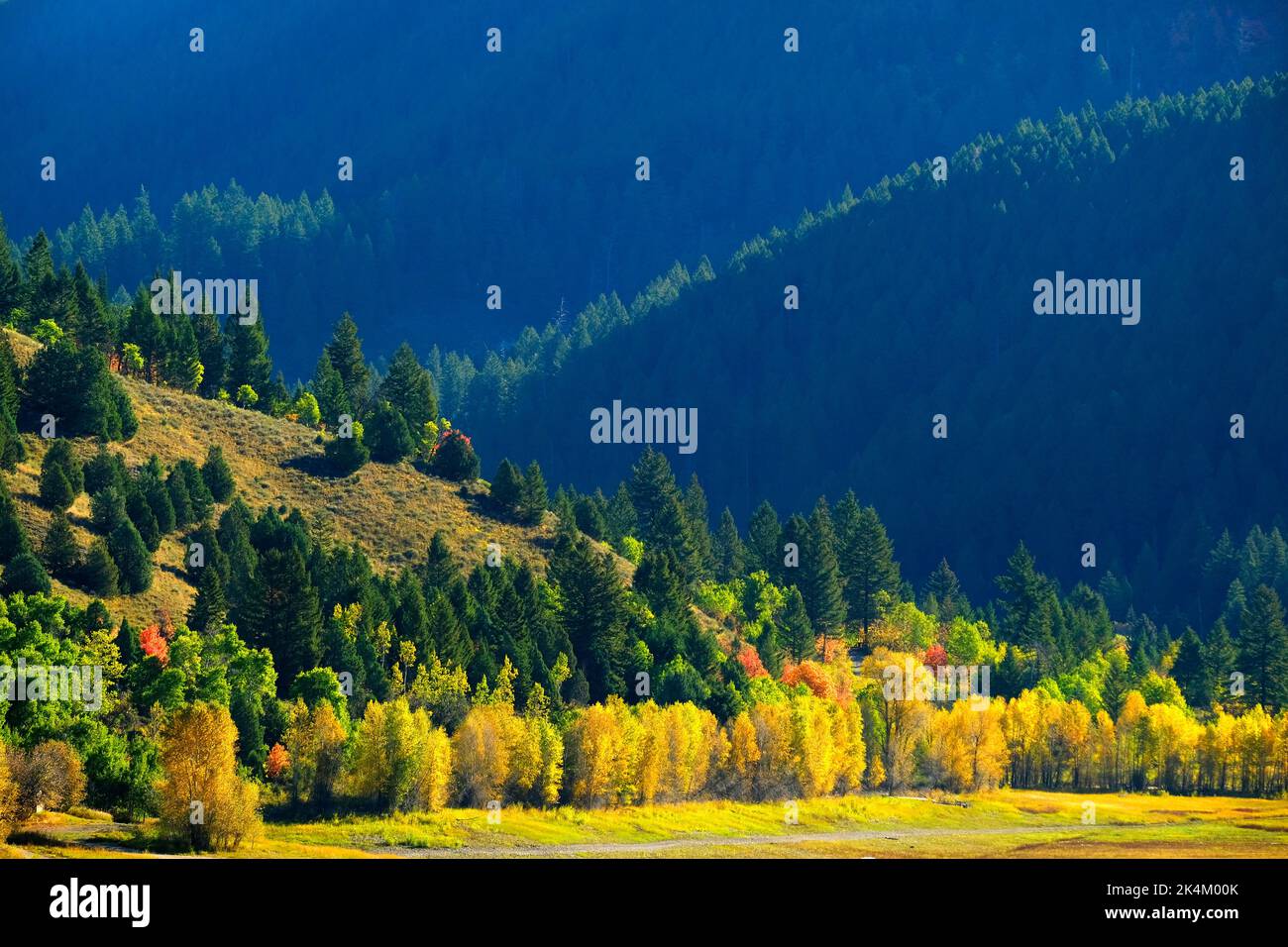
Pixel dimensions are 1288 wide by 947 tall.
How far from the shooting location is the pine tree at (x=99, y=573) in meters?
158

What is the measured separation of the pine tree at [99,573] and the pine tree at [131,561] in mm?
1636

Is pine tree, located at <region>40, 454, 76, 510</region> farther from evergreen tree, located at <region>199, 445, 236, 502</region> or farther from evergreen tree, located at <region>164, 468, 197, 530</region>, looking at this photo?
evergreen tree, located at <region>199, 445, 236, 502</region>

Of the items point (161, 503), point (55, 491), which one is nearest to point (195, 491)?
point (161, 503)

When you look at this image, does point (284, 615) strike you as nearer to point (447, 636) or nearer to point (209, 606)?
point (209, 606)

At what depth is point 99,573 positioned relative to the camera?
158 m

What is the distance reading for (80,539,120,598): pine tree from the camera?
157500mm

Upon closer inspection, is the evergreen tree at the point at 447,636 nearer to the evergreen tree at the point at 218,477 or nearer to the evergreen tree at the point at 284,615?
the evergreen tree at the point at 284,615

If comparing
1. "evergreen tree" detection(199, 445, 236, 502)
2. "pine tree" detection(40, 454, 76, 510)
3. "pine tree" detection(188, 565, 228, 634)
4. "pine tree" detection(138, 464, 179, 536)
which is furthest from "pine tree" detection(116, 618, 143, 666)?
"evergreen tree" detection(199, 445, 236, 502)

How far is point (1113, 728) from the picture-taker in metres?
188

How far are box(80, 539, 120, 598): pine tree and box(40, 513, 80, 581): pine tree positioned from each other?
3.12 ft

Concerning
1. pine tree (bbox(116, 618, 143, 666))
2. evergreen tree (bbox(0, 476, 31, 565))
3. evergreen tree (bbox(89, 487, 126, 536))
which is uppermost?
evergreen tree (bbox(89, 487, 126, 536))

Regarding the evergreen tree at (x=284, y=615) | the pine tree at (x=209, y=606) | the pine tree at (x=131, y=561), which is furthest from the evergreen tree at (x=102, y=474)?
the evergreen tree at (x=284, y=615)
